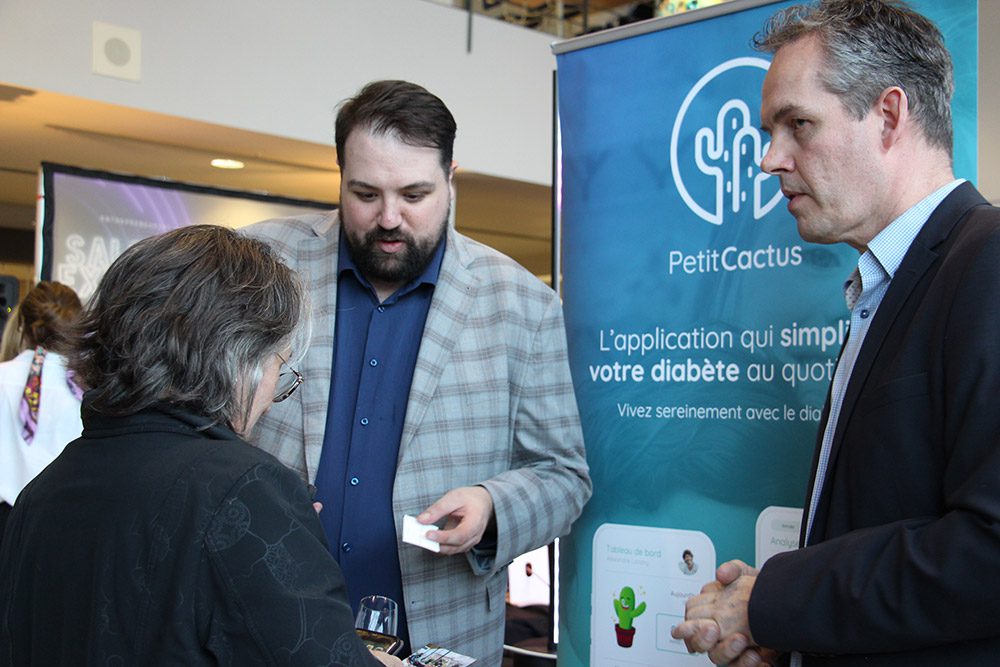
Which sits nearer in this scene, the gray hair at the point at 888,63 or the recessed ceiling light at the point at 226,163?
the gray hair at the point at 888,63

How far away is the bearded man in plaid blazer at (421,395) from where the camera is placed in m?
2.03

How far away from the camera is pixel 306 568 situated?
1169 millimetres

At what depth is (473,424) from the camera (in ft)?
6.90

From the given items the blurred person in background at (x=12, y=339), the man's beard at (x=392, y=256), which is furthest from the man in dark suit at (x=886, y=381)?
the blurred person in background at (x=12, y=339)

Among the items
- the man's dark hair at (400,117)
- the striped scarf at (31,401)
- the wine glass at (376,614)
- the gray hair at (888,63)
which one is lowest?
the wine glass at (376,614)

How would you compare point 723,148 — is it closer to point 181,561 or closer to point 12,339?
point 181,561

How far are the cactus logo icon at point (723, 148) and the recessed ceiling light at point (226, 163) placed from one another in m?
5.43

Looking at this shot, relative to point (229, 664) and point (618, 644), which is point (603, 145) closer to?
point (618, 644)

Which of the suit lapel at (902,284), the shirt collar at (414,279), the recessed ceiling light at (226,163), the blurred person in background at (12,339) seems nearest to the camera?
the suit lapel at (902,284)

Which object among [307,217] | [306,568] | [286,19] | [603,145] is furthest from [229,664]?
[286,19]

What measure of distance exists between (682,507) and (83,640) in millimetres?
1315

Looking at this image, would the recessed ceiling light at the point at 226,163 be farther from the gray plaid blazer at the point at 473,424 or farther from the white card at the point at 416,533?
the white card at the point at 416,533

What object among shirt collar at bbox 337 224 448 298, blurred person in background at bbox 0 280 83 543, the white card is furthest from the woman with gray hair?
blurred person in background at bbox 0 280 83 543

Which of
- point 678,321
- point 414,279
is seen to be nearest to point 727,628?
point 678,321
